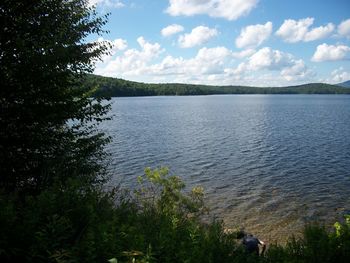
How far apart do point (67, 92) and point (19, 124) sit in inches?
77.2

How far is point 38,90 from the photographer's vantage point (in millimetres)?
10711

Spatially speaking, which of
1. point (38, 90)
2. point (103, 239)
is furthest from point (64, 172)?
point (103, 239)

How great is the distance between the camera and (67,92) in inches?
460

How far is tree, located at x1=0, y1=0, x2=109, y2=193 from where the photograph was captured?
407 inches

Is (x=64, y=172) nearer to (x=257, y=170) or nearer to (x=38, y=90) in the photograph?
(x=38, y=90)

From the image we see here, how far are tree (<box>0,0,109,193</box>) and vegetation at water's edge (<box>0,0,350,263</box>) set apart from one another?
33mm

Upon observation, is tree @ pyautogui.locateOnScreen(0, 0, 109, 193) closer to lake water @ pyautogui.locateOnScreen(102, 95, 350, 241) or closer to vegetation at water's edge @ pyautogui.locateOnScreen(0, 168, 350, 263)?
vegetation at water's edge @ pyautogui.locateOnScreen(0, 168, 350, 263)

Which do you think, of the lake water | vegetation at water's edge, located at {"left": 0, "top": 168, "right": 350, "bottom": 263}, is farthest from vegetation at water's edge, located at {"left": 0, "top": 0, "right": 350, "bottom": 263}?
the lake water

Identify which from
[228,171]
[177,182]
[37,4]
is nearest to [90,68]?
[37,4]

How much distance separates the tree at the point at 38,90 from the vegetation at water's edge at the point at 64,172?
3 centimetres

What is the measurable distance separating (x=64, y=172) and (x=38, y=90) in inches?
115

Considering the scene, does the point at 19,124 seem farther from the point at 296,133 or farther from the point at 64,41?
the point at 296,133

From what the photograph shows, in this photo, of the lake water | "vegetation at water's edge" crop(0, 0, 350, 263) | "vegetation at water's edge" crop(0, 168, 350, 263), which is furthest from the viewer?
the lake water

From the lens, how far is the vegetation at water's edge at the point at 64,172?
17.1ft
